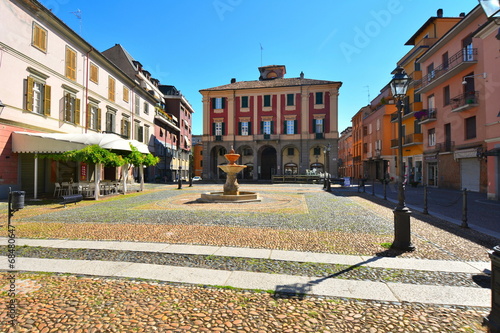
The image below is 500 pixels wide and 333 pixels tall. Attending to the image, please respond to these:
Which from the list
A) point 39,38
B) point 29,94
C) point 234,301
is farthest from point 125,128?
point 234,301

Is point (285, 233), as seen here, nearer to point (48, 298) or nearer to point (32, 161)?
point (48, 298)

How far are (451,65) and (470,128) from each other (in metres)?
5.44

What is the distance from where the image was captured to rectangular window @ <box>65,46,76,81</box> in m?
18.5

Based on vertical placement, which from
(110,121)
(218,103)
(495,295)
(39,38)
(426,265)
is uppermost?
(218,103)

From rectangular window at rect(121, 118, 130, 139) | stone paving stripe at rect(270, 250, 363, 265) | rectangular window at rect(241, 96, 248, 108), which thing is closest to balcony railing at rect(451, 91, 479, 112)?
stone paving stripe at rect(270, 250, 363, 265)

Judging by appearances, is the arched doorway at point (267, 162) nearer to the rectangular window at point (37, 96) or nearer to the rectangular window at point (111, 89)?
the rectangular window at point (111, 89)

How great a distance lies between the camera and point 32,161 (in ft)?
52.0

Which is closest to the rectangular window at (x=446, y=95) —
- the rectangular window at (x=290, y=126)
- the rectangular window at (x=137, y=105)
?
the rectangular window at (x=290, y=126)

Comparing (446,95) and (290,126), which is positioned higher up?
(446,95)

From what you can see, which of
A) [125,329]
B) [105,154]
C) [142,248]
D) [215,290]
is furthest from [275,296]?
[105,154]

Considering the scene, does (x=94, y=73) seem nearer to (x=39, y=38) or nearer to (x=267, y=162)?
(x=39, y=38)

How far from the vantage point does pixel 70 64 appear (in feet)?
62.0

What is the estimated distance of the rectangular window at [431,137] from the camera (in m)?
24.4

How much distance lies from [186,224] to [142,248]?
2.39 m
